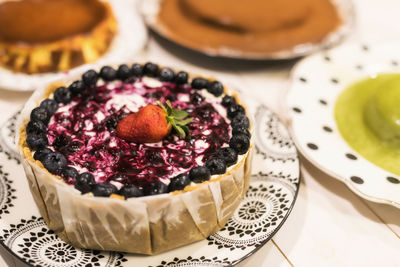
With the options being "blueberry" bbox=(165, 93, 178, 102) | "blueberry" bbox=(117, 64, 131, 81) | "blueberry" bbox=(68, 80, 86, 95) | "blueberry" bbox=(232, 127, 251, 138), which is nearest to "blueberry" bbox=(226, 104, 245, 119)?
"blueberry" bbox=(232, 127, 251, 138)

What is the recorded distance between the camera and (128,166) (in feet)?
4.36

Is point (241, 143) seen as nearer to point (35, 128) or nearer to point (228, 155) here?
point (228, 155)

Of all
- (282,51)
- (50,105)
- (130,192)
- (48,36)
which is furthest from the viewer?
(282,51)

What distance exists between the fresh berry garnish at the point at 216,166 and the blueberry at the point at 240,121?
212mm

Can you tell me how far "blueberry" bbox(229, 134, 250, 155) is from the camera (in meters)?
1.36

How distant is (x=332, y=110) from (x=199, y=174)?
0.82 metres

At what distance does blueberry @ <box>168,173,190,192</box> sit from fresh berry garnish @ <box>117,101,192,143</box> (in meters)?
0.21

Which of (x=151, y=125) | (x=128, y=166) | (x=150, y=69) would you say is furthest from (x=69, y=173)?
(x=150, y=69)

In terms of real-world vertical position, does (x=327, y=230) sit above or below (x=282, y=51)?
below

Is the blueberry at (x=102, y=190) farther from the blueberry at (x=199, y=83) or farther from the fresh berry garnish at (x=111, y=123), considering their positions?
the blueberry at (x=199, y=83)

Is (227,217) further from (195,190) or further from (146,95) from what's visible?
(146,95)

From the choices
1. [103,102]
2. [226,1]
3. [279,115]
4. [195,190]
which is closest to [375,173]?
[279,115]

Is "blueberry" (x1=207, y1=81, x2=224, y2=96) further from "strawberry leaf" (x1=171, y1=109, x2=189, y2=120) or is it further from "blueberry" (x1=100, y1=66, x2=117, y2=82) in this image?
"blueberry" (x1=100, y1=66, x2=117, y2=82)

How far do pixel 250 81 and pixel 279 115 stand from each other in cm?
28
